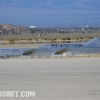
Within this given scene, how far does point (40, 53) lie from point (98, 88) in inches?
386

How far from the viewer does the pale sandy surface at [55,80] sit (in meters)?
8.97

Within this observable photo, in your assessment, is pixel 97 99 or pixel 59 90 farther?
pixel 59 90

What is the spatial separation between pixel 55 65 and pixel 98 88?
5.37 meters

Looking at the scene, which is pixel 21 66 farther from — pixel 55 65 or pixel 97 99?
pixel 97 99

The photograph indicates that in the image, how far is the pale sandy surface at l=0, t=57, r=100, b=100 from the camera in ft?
29.4

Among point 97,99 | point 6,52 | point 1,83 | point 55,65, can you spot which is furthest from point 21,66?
point 97,99

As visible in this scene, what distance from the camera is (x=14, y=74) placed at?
41.1 feet

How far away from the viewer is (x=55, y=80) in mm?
11062

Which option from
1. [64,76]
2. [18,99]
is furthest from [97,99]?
[64,76]

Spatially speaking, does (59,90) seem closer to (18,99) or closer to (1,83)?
(18,99)

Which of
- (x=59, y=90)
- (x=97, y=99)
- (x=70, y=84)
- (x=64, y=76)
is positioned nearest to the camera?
(x=97, y=99)

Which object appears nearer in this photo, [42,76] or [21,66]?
[42,76]

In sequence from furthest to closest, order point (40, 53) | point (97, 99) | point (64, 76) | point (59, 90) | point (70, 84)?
1. point (40, 53)
2. point (64, 76)
3. point (70, 84)
4. point (59, 90)
5. point (97, 99)

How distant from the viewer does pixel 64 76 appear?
38.9 ft
